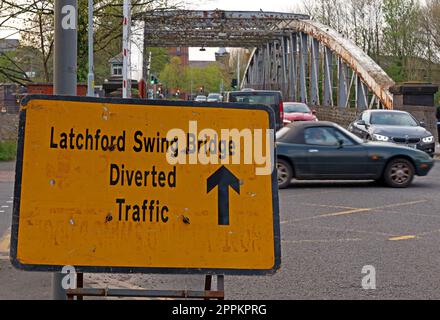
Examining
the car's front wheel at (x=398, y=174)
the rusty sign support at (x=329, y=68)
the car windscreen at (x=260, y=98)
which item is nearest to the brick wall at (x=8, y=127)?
the car windscreen at (x=260, y=98)

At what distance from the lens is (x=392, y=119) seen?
79.3 ft

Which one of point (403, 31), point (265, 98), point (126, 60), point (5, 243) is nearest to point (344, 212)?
point (5, 243)

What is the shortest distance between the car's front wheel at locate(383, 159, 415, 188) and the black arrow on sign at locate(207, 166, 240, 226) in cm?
1190

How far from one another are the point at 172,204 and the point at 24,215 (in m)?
0.83

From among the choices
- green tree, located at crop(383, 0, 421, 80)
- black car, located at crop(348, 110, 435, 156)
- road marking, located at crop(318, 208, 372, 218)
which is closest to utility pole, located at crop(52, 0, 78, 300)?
road marking, located at crop(318, 208, 372, 218)

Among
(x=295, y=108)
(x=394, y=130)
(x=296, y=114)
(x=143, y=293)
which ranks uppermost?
(x=295, y=108)

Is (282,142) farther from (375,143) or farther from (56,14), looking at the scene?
(56,14)

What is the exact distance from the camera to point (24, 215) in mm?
4707

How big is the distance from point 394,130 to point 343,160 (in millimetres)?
6956

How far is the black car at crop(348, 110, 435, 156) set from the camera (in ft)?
73.6

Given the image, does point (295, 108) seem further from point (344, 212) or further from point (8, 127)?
point (344, 212)

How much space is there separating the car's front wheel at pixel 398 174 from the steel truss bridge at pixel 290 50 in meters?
19.4
